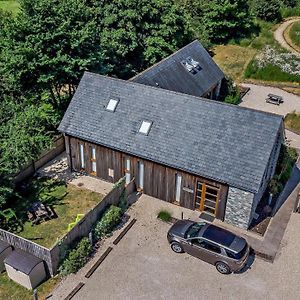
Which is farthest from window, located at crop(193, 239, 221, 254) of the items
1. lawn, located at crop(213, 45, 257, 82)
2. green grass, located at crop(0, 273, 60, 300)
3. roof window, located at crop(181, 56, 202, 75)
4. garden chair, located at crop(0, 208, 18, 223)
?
lawn, located at crop(213, 45, 257, 82)

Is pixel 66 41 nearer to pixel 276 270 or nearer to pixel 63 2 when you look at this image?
pixel 63 2

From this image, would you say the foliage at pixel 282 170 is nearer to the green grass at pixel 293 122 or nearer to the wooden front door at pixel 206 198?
the wooden front door at pixel 206 198

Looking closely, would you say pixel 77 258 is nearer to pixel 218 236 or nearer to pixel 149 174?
pixel 149 174

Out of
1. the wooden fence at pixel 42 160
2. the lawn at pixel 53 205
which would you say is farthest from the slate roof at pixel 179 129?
the lawn at pixel 53 205

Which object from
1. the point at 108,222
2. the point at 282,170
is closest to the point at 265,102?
the point at 282,170

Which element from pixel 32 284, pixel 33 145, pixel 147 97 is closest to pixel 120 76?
pixel 147 97
